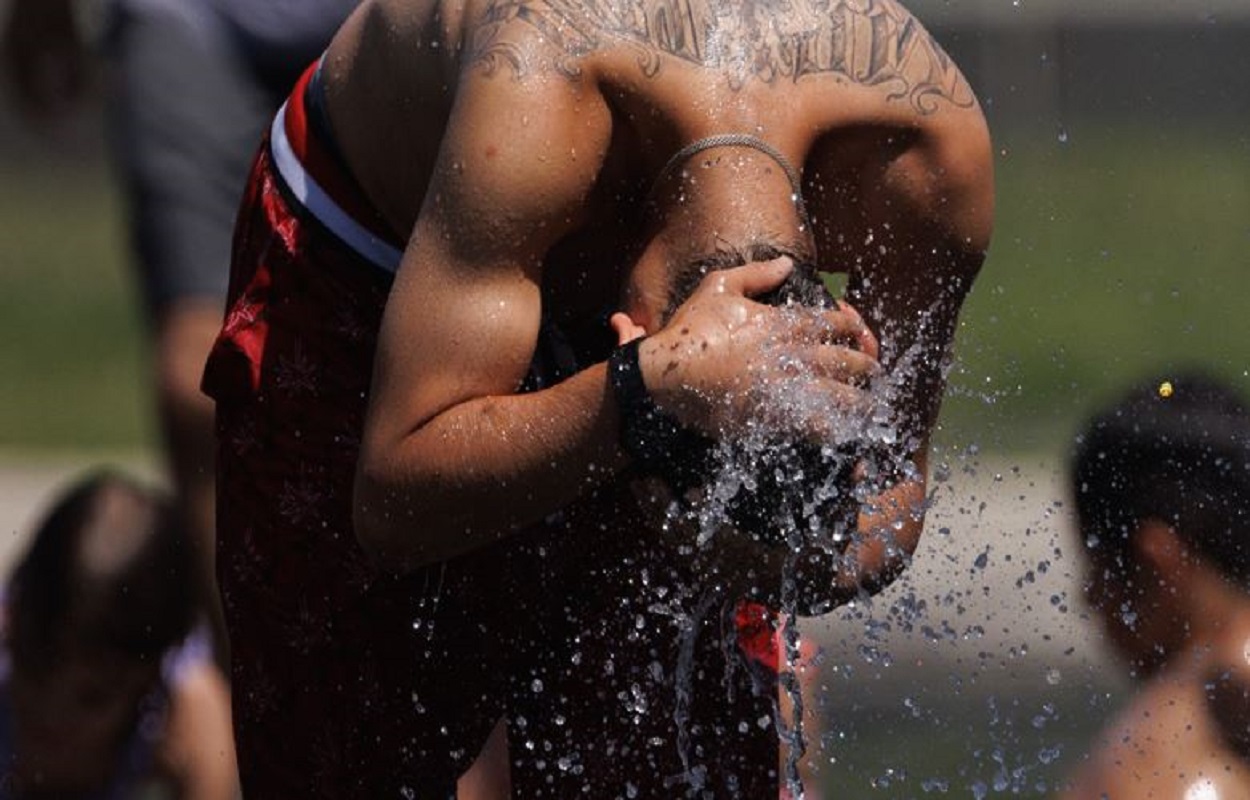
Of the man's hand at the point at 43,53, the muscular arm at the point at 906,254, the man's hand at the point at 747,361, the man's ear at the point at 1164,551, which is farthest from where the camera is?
the man's hand at the point at 43,53

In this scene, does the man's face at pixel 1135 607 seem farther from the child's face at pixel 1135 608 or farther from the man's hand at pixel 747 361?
the man's hand at pixel 747 361

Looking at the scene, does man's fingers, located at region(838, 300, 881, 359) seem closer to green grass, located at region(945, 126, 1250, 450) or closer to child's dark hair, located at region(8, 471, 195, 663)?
child's dark hair, located at region(8, 471, 195, 663)

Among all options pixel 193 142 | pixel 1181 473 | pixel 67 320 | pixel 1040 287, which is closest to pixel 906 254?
pixel 1181 473

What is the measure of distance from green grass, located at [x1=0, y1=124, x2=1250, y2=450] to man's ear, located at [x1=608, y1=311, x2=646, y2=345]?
14.5ft

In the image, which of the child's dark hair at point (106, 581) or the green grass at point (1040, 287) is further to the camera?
the green grass at point (1040, 287)

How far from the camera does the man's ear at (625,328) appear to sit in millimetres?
2775

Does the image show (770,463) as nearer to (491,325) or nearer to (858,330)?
(858,330)

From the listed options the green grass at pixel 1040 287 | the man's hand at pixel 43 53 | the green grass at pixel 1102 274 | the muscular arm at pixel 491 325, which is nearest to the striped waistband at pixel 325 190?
the muscular arm at pixel 491 325

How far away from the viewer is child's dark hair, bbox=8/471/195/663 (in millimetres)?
4211

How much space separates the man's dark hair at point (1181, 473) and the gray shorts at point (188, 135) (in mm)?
1253

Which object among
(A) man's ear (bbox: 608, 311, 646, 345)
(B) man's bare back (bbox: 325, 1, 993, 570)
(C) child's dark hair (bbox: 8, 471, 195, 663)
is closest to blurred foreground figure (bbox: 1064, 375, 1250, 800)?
(B) man's bare back (bbox: 325, 1, 993, 570)

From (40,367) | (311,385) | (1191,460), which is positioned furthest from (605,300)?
(40,367)

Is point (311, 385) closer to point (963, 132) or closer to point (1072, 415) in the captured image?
point (963, 132)

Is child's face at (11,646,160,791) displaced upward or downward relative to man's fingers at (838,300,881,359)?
downward
